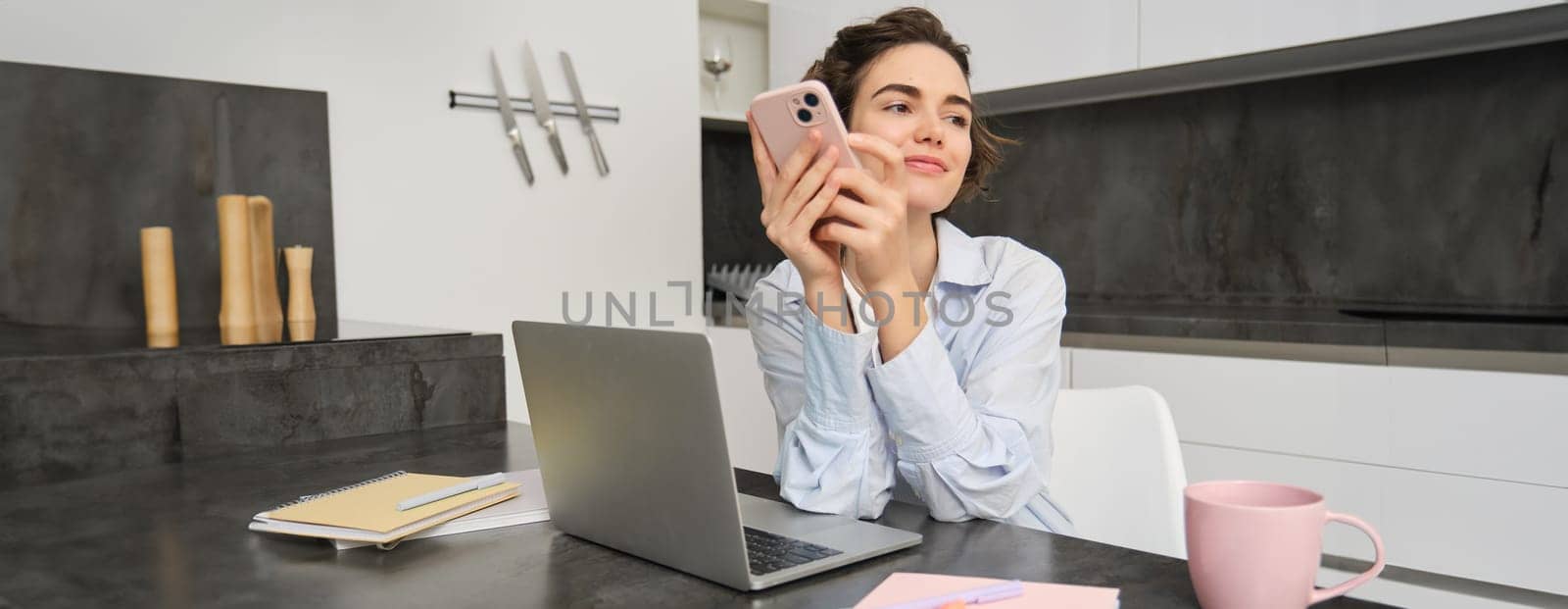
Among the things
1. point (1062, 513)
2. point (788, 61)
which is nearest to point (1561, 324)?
point (1062, 513)

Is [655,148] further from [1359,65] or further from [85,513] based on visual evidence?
[85,513]

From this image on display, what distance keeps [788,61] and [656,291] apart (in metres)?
0.77

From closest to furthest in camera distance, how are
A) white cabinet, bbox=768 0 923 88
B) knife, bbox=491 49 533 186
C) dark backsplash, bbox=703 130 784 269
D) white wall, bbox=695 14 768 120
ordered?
knife, bbox=491 49 533 186, white cabinet, bbox=768 0 923 88, white wall, bbox=695 14 768 120, dark backsplash, bbox=703 130 784 269

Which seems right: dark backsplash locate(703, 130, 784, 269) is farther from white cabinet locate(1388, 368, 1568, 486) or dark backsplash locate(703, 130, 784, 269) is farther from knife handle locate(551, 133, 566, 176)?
white cabinet locate(1388, 368, 1568, 486)

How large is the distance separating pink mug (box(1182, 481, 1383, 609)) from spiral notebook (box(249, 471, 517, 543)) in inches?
23.5

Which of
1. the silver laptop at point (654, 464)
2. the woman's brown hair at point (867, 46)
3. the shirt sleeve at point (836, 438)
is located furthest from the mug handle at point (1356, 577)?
the woman's brown hair at point (867, 46)

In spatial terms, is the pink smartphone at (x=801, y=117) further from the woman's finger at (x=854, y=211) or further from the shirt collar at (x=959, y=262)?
the shirt collar at (x=959, y=262)

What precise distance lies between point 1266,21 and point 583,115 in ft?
5.43

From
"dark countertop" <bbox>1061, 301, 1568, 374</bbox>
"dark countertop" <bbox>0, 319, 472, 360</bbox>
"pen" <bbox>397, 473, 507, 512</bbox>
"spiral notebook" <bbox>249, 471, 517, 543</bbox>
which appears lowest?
"spiral notebook" <bbox>249, 471, 517, 543</bbox>

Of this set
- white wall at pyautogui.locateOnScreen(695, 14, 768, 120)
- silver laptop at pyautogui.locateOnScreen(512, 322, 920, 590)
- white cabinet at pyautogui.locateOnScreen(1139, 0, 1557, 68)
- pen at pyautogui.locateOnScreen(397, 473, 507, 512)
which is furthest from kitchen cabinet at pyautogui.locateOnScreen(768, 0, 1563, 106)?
pen at pyautogui.locateOnScreen(397, 473, 507, 512)

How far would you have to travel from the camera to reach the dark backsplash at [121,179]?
6.64ft

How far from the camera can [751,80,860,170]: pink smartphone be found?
0.90 metres

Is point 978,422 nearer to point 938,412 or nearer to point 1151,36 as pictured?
point 938,412

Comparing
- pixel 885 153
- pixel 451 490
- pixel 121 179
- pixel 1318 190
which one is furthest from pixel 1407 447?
pixel 121 179
